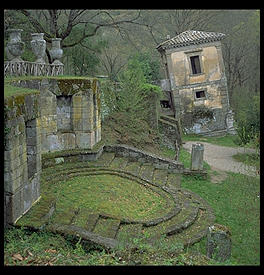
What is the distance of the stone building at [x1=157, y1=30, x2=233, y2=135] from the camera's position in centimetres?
2723

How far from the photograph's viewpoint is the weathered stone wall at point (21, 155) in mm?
7180

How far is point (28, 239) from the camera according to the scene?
6941 millimetres

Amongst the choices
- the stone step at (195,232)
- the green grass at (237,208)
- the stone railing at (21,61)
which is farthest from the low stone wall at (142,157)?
the stone step at (195,232)

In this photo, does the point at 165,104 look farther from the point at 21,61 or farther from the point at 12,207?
the point at 12,207

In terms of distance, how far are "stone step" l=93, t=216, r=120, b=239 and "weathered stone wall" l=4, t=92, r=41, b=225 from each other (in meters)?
1.64

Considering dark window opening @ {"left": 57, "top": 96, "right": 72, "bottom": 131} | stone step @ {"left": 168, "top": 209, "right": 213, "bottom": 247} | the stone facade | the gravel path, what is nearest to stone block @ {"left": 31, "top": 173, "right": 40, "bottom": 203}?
the stone facade

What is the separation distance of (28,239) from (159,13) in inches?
1283

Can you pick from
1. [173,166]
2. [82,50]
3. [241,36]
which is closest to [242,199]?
[173,166]

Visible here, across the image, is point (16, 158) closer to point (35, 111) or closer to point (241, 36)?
point (35, 111)

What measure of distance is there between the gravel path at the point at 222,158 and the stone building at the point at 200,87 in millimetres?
3431

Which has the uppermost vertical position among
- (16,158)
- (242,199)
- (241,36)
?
(241,36)

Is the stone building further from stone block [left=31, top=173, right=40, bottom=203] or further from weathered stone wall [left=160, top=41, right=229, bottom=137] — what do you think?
stone block [left=31, top=173, right=40, bottom=203]

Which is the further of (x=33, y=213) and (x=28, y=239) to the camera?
(x=33, y=213)

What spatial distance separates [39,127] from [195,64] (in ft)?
67.6
